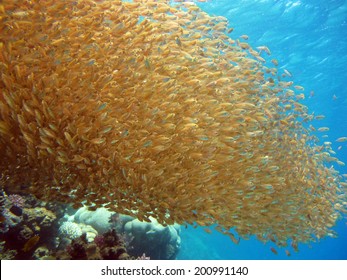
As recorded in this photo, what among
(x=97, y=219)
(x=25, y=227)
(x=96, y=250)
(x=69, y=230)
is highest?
(x=97, y=219)

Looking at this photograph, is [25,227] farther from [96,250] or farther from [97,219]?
[97,219]

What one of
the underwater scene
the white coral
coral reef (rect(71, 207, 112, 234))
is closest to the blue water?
the underwater scene

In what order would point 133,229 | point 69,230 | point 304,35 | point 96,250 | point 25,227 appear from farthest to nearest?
point 304,35 < point 133,229 < point 69,230 < point 25,227 < point 96,250

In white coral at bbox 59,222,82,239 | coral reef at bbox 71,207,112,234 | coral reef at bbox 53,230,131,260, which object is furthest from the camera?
coral reef at bbox 71,207,112,234

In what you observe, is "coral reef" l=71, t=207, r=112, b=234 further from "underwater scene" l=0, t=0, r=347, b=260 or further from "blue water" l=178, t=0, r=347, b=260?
"blue water" l=178, t=0, r=347, b=260

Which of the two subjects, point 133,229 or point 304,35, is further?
point 304,35

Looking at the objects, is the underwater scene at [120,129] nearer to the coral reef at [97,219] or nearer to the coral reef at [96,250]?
the coral reef at [96,250]

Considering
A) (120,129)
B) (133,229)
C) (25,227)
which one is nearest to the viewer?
(120,129)

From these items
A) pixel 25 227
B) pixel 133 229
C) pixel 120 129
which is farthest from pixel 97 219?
pixel 120 129

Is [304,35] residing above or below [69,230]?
above

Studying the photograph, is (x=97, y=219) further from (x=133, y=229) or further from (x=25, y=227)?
(x=25, y=227)

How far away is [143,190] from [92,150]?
48.7 inches

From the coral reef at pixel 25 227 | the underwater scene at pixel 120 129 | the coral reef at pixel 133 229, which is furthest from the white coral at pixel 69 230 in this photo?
the coral reef at pixel 133 229

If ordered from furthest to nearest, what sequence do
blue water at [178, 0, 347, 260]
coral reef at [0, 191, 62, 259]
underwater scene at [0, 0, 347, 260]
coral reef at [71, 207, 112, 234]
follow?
1. blue water at [178, 0, 347, 260]
2. coral reef at [71, 207, 112, 234]
3. coral reef at [0, 191, 62, 259]
4. underwater scene at [0, 0, 347, 260]
